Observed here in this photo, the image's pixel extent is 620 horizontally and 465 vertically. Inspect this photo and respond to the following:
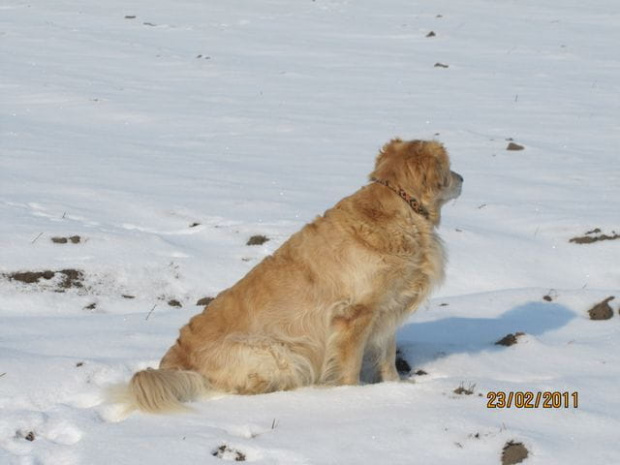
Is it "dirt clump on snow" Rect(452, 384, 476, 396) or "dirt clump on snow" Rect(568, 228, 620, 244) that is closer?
"dirt clump on snow" Rect(452, 384, 476, 396)

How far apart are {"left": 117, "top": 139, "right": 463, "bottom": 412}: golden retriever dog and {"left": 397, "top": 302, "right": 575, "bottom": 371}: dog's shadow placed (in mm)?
504

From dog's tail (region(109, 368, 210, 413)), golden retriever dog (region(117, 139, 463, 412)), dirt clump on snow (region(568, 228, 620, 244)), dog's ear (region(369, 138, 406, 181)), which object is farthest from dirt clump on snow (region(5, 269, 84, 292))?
dirt clump on snow (region(568, 228, 620, 244))

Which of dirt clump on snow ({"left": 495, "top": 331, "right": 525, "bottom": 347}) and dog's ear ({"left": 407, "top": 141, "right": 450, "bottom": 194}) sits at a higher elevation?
dog's ear ({"left": 407, "top": 141, "right": 450, "bottom": 194})

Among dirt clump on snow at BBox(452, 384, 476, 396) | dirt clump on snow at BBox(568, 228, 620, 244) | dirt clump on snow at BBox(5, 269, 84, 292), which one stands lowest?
dirt clump on snow at BBox(5, 269, 84, 292)

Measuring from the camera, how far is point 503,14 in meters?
24.2

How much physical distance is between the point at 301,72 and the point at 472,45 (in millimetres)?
4777

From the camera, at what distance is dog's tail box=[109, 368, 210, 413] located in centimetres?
457

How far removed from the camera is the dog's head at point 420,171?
5254mm

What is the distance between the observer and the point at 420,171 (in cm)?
525

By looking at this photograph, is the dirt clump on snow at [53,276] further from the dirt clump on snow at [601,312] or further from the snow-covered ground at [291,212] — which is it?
the dirt clump on snow at [601,312]

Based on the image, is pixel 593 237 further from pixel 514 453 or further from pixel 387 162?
pixel 514 453

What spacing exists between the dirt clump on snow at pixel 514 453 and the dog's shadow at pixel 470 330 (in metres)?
1.52

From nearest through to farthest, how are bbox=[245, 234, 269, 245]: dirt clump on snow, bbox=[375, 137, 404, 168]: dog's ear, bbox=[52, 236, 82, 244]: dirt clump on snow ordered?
bbox=[375, 137, 404, 168]: dog's ear, bbox=[52, 236, 82, 244]: dirt clump on snow, bbox=[245, 234, 269, 245]: dirt clump on snow
